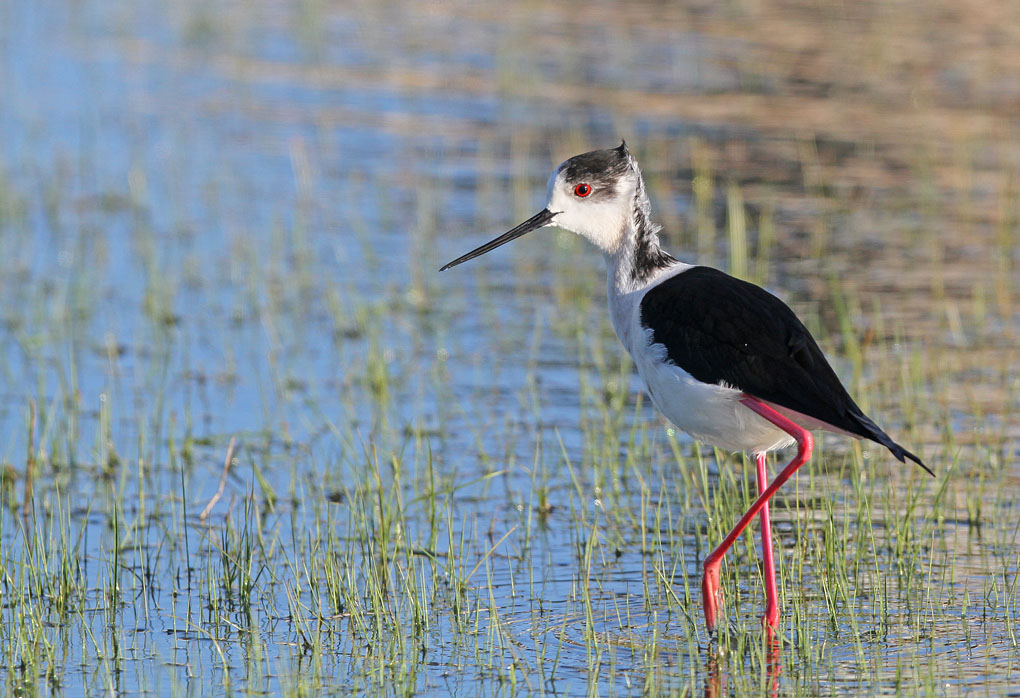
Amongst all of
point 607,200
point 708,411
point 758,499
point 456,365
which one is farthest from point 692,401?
point 456,365

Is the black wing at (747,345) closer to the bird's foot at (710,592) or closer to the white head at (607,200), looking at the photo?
the white head at (607,200)

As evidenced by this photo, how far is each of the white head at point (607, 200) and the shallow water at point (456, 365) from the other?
39.6 inches

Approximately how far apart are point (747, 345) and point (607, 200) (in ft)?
3.13

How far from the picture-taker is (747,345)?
5.32 meters

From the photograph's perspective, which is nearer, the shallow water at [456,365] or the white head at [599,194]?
the shallow water at [456,365]

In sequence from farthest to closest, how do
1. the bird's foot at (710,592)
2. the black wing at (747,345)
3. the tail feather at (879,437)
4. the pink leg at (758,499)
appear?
the bird's foot at (710,592), the pink leg at (758,499), the black wing at (747,345), the tail feather at (879,437)

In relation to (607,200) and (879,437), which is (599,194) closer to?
(607,200)

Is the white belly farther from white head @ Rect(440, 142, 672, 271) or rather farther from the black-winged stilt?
white head @ Rect(440, 142, 672, 271)

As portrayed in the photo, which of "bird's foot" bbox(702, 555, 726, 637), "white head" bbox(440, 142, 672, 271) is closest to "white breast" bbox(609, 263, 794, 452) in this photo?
"white head" bbox(440, 142, 672, 271)

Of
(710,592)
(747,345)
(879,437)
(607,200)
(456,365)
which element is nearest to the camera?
(879,437)

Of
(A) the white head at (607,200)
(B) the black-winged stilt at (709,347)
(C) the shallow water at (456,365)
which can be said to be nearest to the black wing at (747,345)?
(B) the black-winged stilt at (709,347)

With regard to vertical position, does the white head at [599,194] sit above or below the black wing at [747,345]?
above

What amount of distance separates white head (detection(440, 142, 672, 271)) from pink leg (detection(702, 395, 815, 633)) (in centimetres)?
91

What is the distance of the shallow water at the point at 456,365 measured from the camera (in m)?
5.42
